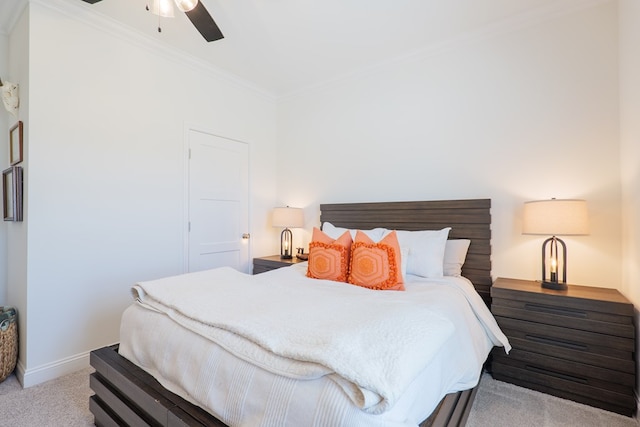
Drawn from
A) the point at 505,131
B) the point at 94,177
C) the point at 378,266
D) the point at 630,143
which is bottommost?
the point at 378,266

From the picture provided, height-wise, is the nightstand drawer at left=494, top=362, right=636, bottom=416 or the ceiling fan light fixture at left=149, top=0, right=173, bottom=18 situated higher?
the ceiling fan light fixture at left=149, top=0, right=173, bottom=18

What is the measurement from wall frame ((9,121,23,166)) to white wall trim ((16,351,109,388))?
155 cm

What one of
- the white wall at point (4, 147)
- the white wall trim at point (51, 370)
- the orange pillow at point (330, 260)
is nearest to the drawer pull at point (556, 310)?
the orange pillow at point (330, 260)

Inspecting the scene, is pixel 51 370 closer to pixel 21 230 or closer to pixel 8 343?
pixel 8 343

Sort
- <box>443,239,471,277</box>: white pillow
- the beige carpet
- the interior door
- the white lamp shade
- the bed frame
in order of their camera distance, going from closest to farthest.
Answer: the bed frame
the beige carpet
<box>443,239,471,277</box>: white pillow
the interior door
the white lamp shade

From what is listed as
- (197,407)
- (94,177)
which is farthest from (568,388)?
(94,177)

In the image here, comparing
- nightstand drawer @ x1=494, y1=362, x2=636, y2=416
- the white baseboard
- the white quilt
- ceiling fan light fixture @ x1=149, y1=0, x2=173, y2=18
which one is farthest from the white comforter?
ceiling fan light fixture @ x1=149, y1=0, x2=173, y2=18

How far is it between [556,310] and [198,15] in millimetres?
2988

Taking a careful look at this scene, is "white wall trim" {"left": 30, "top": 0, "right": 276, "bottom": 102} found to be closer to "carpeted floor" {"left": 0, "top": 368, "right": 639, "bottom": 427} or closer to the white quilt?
the white quilt

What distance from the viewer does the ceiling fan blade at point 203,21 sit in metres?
1.87

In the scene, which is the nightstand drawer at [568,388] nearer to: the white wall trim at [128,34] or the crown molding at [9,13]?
the white wall trim at [128,34]

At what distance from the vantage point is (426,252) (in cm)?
246

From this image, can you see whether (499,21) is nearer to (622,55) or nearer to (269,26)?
(622,55)

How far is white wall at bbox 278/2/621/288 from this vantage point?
224 centimetres
